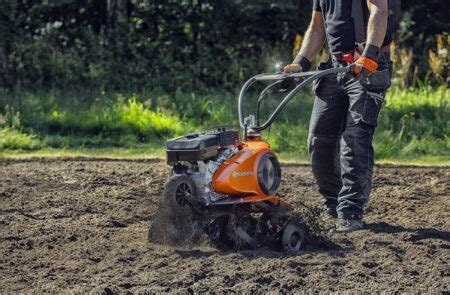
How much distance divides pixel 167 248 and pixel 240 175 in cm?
63

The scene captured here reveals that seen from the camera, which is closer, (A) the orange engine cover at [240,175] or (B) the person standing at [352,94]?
(A) the orange engine cover at [240,175]

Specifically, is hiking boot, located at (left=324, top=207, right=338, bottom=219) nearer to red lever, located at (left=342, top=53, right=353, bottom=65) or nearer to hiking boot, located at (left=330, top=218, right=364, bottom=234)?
hiking boot, located at (left=330, top=218, right=364, bottom=234)

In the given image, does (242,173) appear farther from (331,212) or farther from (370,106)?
(331,212)

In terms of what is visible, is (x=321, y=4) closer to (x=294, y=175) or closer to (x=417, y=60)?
(x=294, y=175)

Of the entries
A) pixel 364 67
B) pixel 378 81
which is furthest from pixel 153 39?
pixel 364 67

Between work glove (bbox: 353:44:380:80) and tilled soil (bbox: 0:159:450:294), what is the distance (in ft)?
3.07

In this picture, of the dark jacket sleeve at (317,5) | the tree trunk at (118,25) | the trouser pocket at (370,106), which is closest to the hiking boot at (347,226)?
the trouser pocket at (370,106)

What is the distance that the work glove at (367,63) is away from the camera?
6.56 meters

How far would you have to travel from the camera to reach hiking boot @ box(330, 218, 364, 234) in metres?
6.89

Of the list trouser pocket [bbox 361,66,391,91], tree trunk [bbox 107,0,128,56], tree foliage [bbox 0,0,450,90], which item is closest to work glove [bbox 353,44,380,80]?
trouser pocket [bbox 361,66,391,91]

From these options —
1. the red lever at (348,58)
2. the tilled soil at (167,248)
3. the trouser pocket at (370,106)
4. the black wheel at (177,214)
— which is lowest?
the tilled soil at (167,248)

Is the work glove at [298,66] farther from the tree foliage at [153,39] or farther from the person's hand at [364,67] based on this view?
the tree foliage at [153,39]

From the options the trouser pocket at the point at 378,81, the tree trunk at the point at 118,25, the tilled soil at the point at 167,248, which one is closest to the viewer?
the tilled soil at the point at 167,248

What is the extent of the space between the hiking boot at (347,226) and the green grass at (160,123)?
3.23 metres
